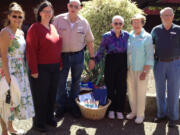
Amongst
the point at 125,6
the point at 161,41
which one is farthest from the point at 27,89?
the point at 125,6

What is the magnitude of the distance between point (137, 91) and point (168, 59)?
0.70 m

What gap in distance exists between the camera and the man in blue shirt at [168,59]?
3.76 metres

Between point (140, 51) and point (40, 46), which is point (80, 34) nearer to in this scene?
point (40, 46)

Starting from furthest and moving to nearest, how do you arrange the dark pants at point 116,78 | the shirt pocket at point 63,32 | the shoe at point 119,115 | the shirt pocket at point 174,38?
the shoe at point 119,115 → the dark pants at point 116,78 → the shirt pocket at point 63,32 → the shirt pocket at point 174,38

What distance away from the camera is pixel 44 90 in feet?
11.8

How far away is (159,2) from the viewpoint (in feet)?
33.4

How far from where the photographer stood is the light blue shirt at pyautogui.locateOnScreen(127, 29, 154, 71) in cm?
376

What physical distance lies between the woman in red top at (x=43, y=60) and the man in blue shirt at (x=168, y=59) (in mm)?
1540

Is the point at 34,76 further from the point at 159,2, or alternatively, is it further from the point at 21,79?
the point at 159,2

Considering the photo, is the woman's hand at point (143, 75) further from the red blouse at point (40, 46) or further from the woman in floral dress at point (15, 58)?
the woman in floral dress at point (15, 58)

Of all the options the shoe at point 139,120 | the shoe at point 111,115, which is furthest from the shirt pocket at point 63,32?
the shoe at point 139,120

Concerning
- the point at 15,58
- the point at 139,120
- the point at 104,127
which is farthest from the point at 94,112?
the point at 15,58

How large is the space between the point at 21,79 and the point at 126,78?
1.69 metres

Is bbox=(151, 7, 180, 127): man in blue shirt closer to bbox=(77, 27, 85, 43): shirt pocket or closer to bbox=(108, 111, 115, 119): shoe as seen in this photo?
bbox=(108, 111, 115, 119): shoe
